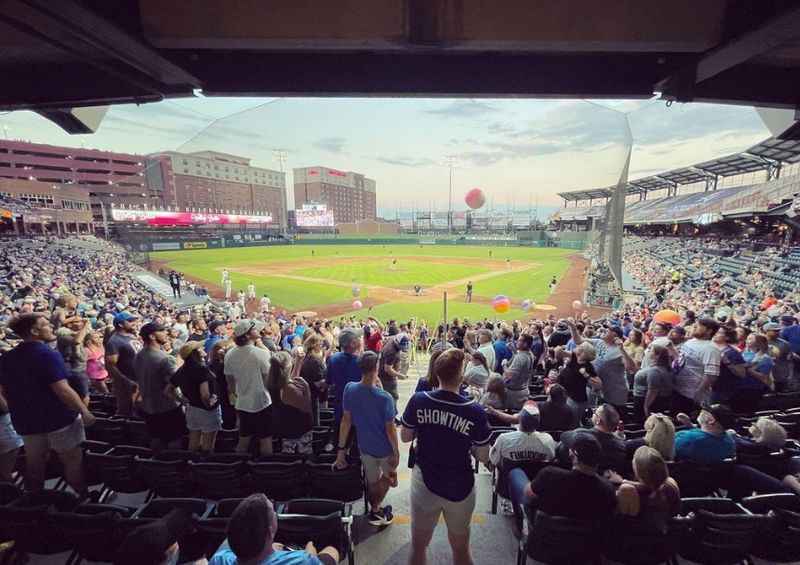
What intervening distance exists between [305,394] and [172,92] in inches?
122

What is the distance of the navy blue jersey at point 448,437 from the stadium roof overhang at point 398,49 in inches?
98.2

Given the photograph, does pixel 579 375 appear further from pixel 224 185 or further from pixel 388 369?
pixel 224 185

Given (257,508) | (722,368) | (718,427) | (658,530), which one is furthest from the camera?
(722,368)

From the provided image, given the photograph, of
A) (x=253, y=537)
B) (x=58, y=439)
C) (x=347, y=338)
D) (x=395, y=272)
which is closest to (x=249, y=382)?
(x=347, y=338)

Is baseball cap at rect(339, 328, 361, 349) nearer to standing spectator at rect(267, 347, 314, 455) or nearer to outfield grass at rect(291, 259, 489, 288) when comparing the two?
standing spectator at rect(267, 347, 314, 455)

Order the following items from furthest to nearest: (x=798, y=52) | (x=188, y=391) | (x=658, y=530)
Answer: (x=188, y=391) → (x=798, y=52) → (x=658, y=530)

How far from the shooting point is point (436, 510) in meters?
2.71

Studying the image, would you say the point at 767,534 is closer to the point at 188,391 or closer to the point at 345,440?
the point at 345,440

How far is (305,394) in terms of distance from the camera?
162 inches

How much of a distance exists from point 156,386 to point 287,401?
1441mm

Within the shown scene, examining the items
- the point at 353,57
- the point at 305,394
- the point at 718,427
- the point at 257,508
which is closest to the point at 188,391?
the point at 305,394

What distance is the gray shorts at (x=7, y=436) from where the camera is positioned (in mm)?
3635

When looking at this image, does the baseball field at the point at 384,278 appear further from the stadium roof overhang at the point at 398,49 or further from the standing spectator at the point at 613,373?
the stadium roof overhang at the point at 398,49

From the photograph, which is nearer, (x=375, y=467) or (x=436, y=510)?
(x=436, y=510)
